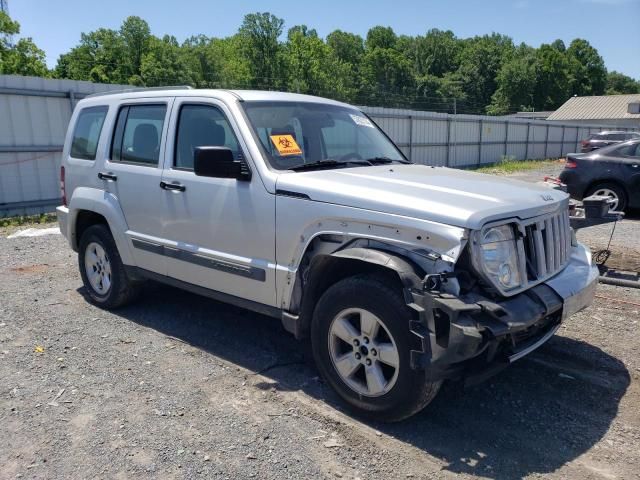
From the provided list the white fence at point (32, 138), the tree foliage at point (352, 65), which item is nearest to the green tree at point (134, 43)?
the tree foliage at point (352, 65)

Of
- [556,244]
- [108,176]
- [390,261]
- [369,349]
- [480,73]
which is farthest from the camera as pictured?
[480,73]

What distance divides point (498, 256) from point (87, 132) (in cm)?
436

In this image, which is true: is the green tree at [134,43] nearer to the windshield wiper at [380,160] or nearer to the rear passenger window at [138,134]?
the rear passenger window at [138,134]

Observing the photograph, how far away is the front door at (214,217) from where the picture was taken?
12.8ft

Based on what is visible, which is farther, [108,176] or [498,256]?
[108,176]

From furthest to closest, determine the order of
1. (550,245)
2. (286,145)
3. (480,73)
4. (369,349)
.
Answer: (480,73) → (286,145) → (550,245) → (369,349)

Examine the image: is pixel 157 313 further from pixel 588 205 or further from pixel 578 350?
pixel 588 205

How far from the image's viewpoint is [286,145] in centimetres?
410

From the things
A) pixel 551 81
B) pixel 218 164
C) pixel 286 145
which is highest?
pixel 551 81

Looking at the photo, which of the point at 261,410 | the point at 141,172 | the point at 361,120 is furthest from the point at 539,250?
the point at 141,172

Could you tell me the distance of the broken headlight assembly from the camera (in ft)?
9.84

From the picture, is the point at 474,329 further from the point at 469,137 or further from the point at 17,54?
the point at 17,54

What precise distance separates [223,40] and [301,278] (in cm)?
9070

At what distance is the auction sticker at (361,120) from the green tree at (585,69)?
11092cm
